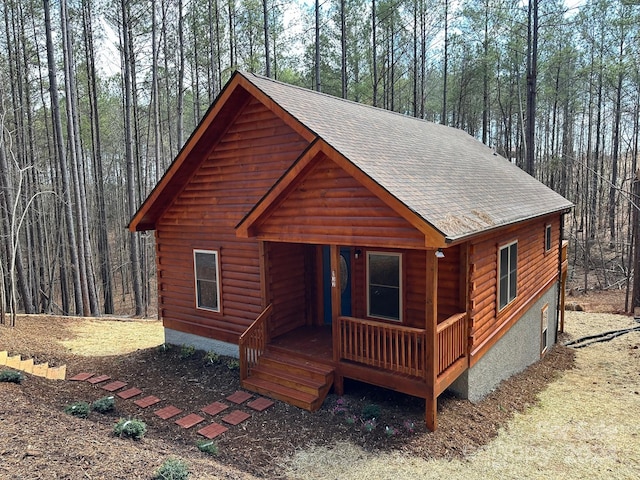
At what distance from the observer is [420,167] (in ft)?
29.4

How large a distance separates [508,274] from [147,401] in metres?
7.98

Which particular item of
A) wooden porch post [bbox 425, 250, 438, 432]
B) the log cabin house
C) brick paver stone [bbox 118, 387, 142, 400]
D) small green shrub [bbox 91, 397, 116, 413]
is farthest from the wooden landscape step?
wooden porch post [bbox 425, 250, 438, 432]

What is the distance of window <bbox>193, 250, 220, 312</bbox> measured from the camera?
10.4m

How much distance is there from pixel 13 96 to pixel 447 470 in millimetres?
23003

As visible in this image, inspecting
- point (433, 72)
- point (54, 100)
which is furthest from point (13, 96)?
point (433, 72)

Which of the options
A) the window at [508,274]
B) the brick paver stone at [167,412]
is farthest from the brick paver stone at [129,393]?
the window at [508,274]

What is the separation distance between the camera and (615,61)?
978 inches

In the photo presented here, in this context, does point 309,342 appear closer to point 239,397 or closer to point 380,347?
point 239,397

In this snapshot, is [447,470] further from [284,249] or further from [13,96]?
[13,96]

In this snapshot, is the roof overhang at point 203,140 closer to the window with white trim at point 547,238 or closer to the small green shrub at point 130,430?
the small green shrub at point 130,430

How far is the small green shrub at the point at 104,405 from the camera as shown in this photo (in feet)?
24.6

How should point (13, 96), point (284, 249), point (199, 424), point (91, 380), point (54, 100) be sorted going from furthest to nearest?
1. point (13, 96)
2. point (54, 100)
3. point (284, 249)
4. point (91, 380)
5. point (199, 424)

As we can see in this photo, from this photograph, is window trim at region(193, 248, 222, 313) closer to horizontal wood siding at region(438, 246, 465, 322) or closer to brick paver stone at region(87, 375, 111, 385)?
brick paver stone at region(87, 375, 111, 385)

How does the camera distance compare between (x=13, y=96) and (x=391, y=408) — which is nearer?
(x=391, y=408)
